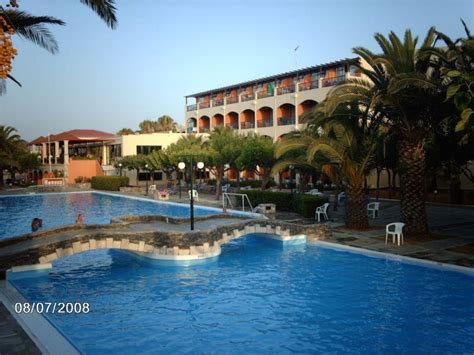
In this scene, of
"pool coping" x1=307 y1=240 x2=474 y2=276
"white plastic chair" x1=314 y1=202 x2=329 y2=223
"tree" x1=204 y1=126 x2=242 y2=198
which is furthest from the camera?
"tree" x1=204 y1=126 x2=242 y2=198

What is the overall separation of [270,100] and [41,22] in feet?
119

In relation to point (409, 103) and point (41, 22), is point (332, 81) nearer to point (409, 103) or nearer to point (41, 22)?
point (409, 103)

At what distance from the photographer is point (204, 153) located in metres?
31.1

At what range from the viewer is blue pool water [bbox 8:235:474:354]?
26.5 feet

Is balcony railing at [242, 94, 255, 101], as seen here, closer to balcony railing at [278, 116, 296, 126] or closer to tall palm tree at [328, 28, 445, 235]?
balcony railing at [278, 116, 296, 126]

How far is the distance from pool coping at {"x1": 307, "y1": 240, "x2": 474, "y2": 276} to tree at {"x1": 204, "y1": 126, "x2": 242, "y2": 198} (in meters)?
14.6

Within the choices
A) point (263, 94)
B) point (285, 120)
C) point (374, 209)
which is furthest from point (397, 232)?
point (263, 94)

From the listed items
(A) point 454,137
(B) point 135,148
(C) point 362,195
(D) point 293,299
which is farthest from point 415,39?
(B) point 135,148

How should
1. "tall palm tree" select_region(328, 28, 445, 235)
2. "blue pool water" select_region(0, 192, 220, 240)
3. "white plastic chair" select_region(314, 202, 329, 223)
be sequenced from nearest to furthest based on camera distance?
"tall palm tree" select_region(328, 28, 445, 235) → "white plastic chair" select_region(314, 202, 329, 223) → "blue pool water" select_region(0, 192, 220, 240)

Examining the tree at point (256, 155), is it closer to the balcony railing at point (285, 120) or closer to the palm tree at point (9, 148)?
the balcony railing at point (285, 120)

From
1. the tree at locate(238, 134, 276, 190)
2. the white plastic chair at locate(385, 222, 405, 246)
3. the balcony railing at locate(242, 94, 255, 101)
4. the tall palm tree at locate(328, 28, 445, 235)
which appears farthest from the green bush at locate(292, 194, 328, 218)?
the balcony railing at locate(242, 94, 255, 101)

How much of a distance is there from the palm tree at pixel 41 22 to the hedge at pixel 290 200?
1444cm

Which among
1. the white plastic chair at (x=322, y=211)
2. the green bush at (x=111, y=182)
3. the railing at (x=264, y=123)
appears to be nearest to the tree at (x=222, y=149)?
the white plastic chair at (x=322, y=211)

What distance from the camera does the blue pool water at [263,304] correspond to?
317 inches
